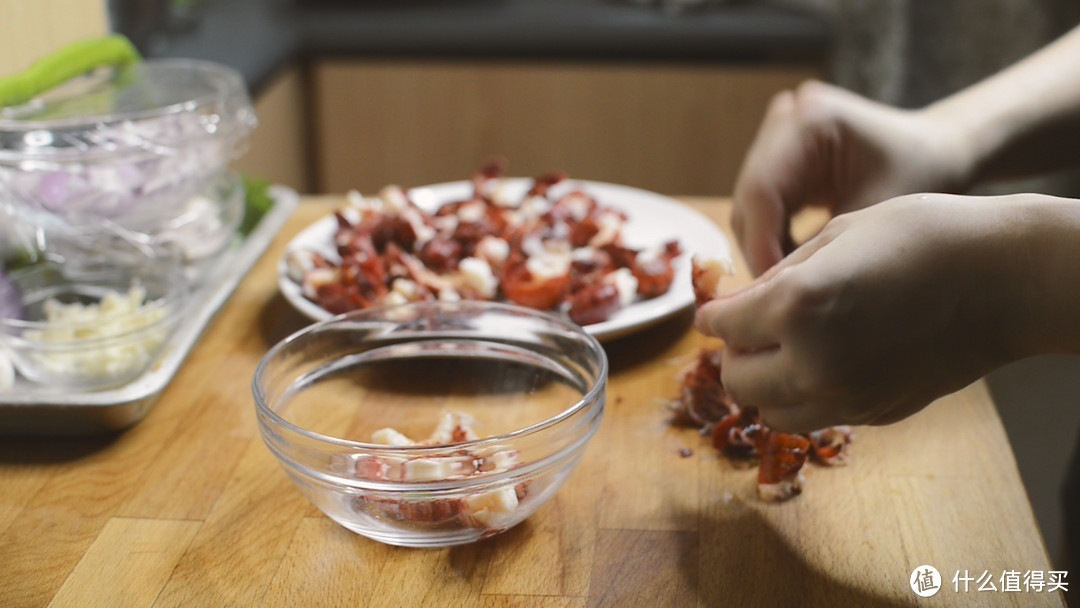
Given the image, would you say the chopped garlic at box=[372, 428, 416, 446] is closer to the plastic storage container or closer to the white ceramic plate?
the white ceramic plate

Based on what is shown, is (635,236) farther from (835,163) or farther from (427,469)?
(427,469)

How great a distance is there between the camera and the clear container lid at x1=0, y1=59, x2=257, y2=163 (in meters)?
0.92

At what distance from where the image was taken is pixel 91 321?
2.80ft

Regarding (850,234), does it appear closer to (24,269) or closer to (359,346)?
(359,346)

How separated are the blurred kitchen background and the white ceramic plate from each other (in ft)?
3.00

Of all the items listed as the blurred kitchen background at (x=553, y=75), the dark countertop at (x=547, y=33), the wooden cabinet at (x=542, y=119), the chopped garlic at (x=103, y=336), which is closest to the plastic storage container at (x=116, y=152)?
the chopped garlic at (x=103, y=336)

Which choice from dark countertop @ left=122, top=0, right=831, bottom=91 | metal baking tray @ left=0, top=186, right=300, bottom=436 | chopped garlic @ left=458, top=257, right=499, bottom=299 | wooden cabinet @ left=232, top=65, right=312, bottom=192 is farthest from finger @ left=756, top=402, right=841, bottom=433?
dark countertop @ left=122, top=0, right=831, bottom=91

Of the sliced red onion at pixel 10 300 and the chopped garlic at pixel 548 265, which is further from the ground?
the chopped garlic at pixel 548 265

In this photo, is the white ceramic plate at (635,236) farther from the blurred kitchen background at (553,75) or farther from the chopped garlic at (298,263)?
the blurred kitchen background at (553,75)

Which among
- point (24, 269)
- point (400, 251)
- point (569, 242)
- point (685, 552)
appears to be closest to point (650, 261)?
point (569, 242)

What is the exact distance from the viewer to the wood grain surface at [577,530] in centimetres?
62

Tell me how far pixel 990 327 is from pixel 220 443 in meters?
0.59

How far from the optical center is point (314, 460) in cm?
64

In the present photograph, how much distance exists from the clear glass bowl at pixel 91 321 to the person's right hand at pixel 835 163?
21.5 inches
